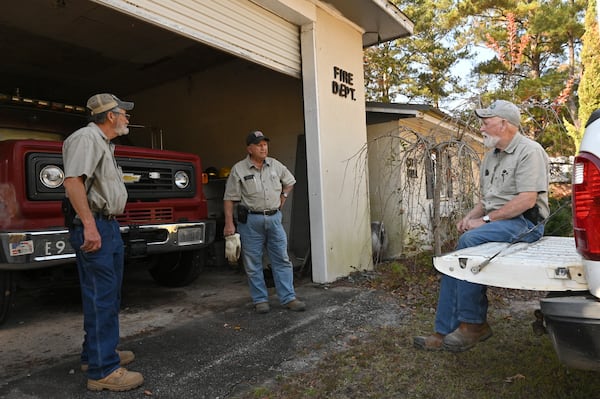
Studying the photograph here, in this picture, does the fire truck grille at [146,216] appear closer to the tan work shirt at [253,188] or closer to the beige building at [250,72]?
the tan work shirt at [253,188]

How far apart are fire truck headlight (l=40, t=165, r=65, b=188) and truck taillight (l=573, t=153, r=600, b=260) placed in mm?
3614

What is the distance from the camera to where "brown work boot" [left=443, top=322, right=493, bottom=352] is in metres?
2.95

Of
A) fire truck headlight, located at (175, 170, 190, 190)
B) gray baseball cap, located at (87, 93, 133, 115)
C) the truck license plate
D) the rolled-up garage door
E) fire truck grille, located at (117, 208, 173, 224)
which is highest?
the rolled-up garage door

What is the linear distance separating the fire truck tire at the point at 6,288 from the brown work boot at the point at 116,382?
156 centimetres

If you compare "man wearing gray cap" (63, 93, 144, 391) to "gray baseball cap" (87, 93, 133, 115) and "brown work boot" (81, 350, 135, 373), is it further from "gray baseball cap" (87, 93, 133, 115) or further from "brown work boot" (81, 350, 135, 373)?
"brown work boot" (81, 350, 135, 373)

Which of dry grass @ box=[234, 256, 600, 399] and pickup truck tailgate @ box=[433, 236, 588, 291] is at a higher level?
pickup truck tailgate @ box=[433, 236, 588, 291]

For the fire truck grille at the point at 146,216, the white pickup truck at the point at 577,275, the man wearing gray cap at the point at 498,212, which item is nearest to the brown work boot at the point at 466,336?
the man wearing gray cap at the point at 498,212

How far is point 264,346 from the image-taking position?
347 centimetres

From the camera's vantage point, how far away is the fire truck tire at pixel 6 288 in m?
3.65

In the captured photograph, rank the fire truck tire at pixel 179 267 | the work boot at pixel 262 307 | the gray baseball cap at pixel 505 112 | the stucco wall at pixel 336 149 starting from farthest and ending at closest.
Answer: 1. the stucco wall at pixel 336 149
2. the fire truck tire at pixel 179 267
3. the work boot at pixel 262 307
4. the gray baseball cap at pixel 505 112

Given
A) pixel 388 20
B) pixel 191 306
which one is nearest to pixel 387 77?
pixel 388 20

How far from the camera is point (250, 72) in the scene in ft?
24.6

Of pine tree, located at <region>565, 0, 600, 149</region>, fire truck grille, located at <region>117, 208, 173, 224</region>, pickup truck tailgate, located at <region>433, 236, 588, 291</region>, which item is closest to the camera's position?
pickup truck tailgate, located at <region>433, 236, 588, 291</region>

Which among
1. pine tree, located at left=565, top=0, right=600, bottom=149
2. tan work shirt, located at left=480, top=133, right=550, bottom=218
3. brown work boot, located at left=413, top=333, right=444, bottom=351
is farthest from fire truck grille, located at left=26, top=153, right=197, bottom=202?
pine tree, located at left=565, top=0, right=600, bottom=149
